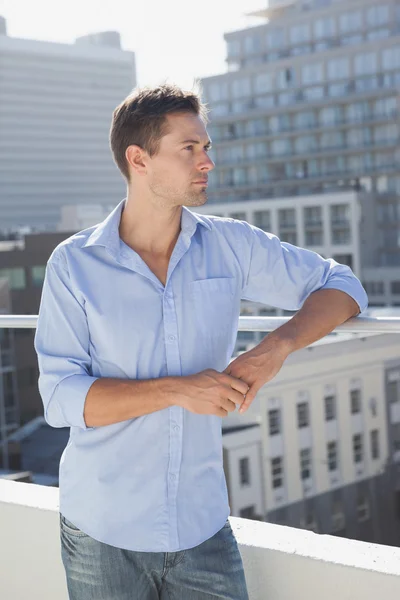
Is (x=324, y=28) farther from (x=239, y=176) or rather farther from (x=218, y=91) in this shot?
(x=239, y=176)

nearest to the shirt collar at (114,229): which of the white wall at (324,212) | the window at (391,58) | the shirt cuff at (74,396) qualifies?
the shirt cuff at (74,396)

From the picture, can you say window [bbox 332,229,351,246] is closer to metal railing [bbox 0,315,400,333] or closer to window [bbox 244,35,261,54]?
window [bbox 244,35,261,54]

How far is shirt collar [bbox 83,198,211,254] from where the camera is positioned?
1.08 m

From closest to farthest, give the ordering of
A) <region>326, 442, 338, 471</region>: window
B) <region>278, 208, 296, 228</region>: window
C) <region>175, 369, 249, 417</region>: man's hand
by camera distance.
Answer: <region>175, 369, 249, 417</region>: man's hand → <region>326, 442, 338, 471</region>: window → <region>278, 208, 296, 228</region>: window

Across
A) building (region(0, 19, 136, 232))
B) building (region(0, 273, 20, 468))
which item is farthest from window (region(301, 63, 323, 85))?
building (region(0, 19, 136, 232))

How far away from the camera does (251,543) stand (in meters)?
1.29

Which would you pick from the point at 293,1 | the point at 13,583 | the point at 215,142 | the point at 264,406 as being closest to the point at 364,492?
the point at 264,406

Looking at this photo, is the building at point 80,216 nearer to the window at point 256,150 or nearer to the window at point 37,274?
the window at point 256,150

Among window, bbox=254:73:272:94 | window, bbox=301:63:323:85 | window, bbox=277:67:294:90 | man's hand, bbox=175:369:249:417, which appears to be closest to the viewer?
man's hand, bbox=175:369:249:417

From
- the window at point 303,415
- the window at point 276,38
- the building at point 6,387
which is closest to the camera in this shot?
the window at point 303,415

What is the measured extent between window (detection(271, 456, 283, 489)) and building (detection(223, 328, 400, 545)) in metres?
0.02

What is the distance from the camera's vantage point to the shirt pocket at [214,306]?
41.9 inches

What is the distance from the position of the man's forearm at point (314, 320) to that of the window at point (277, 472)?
45.5 feet

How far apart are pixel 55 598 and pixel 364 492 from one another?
15.9 metres
